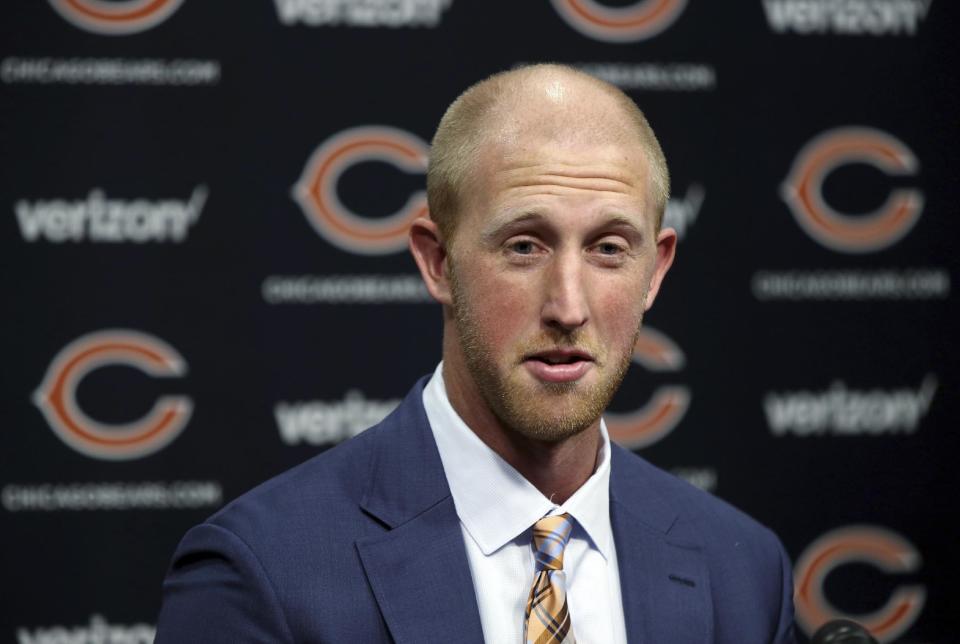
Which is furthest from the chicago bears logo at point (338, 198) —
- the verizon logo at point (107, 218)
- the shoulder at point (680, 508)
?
the shoulder at point (680, 508)

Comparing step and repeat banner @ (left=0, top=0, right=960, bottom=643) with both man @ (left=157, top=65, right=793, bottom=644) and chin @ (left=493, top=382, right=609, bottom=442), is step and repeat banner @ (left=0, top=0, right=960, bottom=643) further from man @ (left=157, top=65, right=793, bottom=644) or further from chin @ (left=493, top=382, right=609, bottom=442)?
chin @ (left=493, top=382, right=609, bottom=442)

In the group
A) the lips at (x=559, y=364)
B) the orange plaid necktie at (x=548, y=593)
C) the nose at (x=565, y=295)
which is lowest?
the orange plaid necktie at (x=548, y=593)

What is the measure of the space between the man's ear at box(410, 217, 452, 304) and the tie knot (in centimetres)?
37

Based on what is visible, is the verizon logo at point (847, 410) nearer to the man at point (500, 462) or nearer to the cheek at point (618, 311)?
the man at point (500, 462)

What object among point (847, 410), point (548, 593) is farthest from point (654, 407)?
point (548, 593)

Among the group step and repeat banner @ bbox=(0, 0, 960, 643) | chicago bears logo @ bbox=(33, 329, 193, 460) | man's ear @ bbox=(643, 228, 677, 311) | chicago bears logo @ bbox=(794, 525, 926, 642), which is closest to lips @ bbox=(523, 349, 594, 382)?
man's ear @ bbox=(643, 228, 677, 311)

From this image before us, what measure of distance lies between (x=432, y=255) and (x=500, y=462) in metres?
0.34

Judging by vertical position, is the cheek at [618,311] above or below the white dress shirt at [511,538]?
above

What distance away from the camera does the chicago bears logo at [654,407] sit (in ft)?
11.0

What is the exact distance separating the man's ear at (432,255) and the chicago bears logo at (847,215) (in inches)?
70.9

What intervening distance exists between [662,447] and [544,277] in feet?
5.72

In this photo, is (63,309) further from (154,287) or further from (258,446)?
(258,446)

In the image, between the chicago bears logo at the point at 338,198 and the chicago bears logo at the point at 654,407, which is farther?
the chicago bears logo at the point at 654,407

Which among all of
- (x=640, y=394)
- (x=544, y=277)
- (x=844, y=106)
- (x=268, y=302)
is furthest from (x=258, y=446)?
(x=844, y=106)
